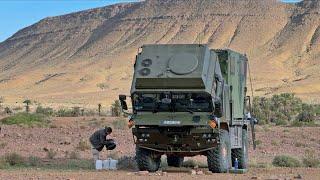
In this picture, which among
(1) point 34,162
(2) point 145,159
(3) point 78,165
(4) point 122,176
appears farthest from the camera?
(1) point 34,162

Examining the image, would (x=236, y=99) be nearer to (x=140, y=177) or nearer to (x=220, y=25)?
(x=140, y=177)

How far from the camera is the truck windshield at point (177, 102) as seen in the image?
17.7m

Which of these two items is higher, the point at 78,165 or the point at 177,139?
the point at 177,139

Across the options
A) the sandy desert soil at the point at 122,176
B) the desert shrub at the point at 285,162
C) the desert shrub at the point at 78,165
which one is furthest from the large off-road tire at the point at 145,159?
the desert shrub at the point at 285,162

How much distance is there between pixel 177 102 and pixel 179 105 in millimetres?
86

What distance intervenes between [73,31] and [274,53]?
2000 inches

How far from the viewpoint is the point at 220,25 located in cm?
13325

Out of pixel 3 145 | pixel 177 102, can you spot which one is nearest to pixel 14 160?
pixel 177 102

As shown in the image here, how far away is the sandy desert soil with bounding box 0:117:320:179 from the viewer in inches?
685

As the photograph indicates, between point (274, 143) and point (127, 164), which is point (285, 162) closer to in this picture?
point (127, 164)

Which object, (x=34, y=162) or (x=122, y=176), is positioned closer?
(x=122, y=176)

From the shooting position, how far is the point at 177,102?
17828 millimetres

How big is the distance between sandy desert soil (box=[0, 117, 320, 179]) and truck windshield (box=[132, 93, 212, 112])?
156 centimetres

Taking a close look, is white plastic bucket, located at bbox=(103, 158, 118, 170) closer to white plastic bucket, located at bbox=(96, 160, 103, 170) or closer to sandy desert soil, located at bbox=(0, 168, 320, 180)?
white plastic bucket, located at bbox=(96, 160, 103, 170)
